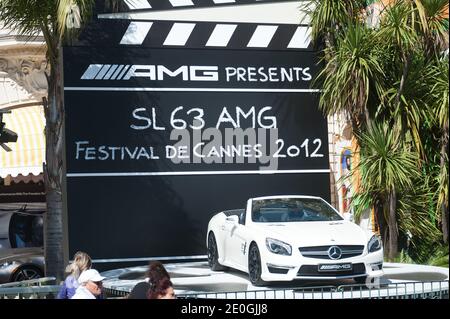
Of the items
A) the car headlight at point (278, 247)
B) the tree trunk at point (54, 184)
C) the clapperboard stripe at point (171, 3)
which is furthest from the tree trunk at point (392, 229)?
the tree trunk at point (54, 184)

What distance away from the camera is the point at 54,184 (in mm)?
15547

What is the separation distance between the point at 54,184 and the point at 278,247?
562cm

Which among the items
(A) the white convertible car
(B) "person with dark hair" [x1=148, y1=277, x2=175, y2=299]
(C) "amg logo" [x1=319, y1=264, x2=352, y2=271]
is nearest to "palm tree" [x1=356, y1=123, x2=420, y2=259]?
(A) the white convertible car

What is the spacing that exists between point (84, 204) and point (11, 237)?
18.1ft

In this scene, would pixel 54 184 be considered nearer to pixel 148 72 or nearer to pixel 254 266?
pixel 148 72

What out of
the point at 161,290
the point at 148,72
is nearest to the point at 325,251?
the point at 161,290

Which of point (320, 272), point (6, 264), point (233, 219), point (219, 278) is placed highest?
point (233, 219)

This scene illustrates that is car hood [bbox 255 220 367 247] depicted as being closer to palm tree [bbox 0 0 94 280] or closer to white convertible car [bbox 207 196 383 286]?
white convertible car [bbox 207 196 383 286]

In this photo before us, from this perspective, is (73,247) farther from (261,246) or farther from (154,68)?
(261,246)

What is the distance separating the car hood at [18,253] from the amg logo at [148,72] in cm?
497

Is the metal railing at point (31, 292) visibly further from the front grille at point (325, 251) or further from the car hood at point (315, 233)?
the front grille at point (325, 251)

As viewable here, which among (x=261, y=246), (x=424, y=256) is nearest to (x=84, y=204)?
(x=261, y=246)

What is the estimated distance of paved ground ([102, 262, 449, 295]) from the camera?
11820mm

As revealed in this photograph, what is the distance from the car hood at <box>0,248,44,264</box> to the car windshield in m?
7.58
